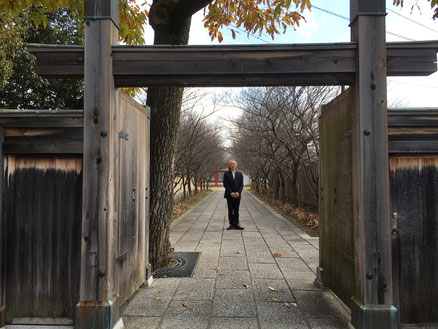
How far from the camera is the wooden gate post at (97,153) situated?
9.23 feet

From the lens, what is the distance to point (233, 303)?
352 centimetres

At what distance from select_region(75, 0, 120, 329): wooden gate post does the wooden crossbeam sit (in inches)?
5.5

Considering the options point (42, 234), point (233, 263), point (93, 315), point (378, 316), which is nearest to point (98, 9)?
point (42, 234)

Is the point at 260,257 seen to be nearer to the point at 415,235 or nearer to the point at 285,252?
the point at 285,252

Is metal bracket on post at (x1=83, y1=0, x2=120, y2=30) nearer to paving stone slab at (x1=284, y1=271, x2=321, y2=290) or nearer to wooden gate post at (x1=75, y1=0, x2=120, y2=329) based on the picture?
wooden gate post at (x1=75, y1=0, x2=120, y2=329)

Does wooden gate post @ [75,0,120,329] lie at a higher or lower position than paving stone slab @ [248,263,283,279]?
higher

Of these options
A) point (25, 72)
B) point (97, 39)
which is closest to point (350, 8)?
point (97, 39)

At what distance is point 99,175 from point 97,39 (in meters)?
1.26

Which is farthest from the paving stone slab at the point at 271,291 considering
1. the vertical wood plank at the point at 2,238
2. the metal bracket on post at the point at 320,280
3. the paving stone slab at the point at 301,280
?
the vertical wood plank at the point at 2,238

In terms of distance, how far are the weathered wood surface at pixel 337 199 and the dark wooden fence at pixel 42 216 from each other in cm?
236

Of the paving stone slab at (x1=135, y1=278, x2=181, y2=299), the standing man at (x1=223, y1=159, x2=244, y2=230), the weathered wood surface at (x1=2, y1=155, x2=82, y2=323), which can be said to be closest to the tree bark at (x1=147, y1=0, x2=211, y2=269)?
the paving stone slab at (x1=135, y1=278, x2=181, y2=299)

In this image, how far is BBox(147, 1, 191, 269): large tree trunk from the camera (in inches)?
190

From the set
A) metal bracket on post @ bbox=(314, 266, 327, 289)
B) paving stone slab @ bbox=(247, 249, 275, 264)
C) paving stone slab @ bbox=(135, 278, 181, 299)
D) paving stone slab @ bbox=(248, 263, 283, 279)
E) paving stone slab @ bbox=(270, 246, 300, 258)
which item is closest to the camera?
paving stone slab @ bbox=(135, 278, 181, 299)

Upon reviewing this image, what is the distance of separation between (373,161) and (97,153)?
2527mm
